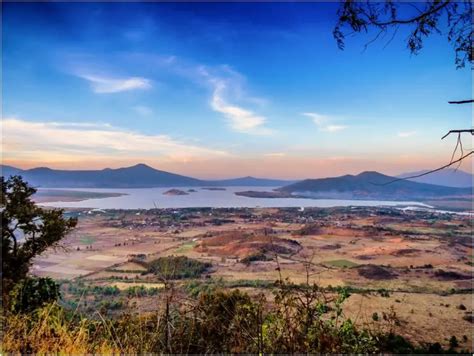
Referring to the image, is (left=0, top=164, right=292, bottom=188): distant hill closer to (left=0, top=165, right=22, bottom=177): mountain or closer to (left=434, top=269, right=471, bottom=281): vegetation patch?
(left=0, top=165, right=22, bottom=177): mountain

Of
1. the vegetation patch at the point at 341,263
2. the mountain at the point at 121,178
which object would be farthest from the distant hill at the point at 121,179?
the vegetation patch at the point at 341,263

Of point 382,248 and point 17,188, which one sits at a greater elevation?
point 17,188

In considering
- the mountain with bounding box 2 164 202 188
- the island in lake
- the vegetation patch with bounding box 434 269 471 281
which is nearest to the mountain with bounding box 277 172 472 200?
the mountain with bounding box 2 164 202 188

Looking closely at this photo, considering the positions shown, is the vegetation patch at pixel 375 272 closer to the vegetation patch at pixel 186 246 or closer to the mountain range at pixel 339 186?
the vegetation patch at pixel 186 246

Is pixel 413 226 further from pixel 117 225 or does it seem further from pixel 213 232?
pixel 117 225

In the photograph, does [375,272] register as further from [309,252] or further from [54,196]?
[54,196]

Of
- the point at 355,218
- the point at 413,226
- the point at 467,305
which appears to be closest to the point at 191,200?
the point at 355,218
